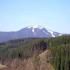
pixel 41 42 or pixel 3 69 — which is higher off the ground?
pixel 41 42

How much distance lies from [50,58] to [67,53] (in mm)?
5113

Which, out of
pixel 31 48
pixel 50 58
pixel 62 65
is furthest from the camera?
pixel 31 48

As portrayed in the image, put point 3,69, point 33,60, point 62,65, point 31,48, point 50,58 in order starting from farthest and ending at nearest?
point 31,48
point 3,69
point 33,60
point 50,58
point 62,65

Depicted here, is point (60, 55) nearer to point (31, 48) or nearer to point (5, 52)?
point (31, 48)

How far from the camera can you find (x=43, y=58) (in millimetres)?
89875

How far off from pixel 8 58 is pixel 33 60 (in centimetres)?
2837

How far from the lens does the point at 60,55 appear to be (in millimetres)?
84062

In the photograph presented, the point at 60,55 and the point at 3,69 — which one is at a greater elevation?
the point at 60,55

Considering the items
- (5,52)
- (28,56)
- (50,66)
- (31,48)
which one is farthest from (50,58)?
(5,52)

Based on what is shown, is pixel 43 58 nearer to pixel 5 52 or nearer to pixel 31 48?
pixel 31 48

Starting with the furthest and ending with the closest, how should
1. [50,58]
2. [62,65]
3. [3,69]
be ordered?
[3,69] < [50,58] < [62,65]

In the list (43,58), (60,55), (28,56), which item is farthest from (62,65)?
(28,56)

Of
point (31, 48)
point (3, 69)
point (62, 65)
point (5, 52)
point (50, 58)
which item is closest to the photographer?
point (62, 65)

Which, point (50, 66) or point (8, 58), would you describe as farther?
point (8, 58)
